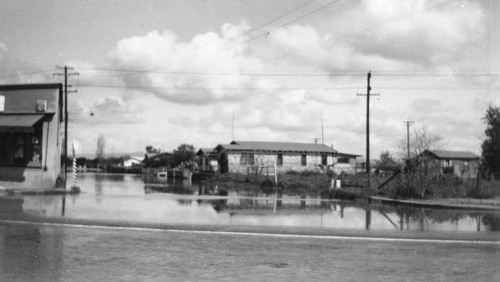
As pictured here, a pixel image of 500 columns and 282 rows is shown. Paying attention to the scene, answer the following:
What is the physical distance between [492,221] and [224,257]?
11.9 meters

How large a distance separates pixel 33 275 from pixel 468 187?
2556cm

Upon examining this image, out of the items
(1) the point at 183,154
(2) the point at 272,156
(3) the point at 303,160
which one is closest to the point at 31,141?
(2) the point at 272,156

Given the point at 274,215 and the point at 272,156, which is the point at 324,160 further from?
the point at 274,215

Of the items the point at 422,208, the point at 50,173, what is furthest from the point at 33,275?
the point at 50,173

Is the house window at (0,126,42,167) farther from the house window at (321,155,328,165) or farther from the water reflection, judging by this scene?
the house window at (321,155,328,165)

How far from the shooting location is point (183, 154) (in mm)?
111750

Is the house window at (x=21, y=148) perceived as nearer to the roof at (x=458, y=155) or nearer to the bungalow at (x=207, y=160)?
the bungalow at (x=207, y=160)

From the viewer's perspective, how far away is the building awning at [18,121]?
84.2 feet

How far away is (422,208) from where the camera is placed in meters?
22.7

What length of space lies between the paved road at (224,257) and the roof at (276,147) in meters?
54.2

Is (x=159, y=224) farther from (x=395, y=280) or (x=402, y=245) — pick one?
(x=395, y=280)

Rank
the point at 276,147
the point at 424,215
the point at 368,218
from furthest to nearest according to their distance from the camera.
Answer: the point at 276,147 < the point at 424,215 < the point at 368,218

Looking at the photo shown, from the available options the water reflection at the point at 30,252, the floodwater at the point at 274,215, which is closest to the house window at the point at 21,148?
the floodwater at the point at 274,215

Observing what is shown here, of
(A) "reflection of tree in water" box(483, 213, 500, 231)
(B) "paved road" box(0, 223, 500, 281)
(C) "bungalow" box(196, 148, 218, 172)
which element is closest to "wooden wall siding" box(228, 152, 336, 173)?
(C) "bungalow" box(196, 148, 218, 172)
